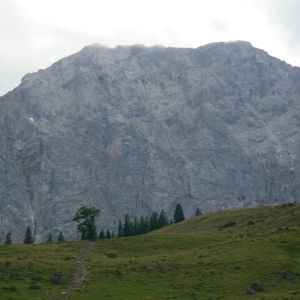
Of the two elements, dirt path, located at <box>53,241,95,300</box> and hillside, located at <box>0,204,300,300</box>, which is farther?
dirt path, located at <box>53,241,95,300</box>

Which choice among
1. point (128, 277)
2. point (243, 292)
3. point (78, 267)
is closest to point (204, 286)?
point (243, 292)

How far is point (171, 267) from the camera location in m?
58.0

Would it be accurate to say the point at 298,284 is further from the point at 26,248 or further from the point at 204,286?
the point at 26,248

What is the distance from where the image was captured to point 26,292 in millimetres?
45062

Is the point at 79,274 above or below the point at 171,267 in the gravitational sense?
below

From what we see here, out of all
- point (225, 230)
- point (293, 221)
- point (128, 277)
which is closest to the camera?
point (128, 277)

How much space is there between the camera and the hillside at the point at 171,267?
46094 mm

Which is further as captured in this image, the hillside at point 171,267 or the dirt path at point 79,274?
the dirt path at point 79,274

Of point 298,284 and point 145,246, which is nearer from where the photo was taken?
point 298,284

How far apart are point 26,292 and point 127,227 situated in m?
85.9

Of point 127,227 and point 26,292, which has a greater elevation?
point 127,227

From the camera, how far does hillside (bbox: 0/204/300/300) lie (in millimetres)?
46094

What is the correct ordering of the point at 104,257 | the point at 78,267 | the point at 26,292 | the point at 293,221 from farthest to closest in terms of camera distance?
1. the point at 293,221
2. the point at 104,257
3. the point at 78,267
4. the point at 26,292

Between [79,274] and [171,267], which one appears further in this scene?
[171,267]
